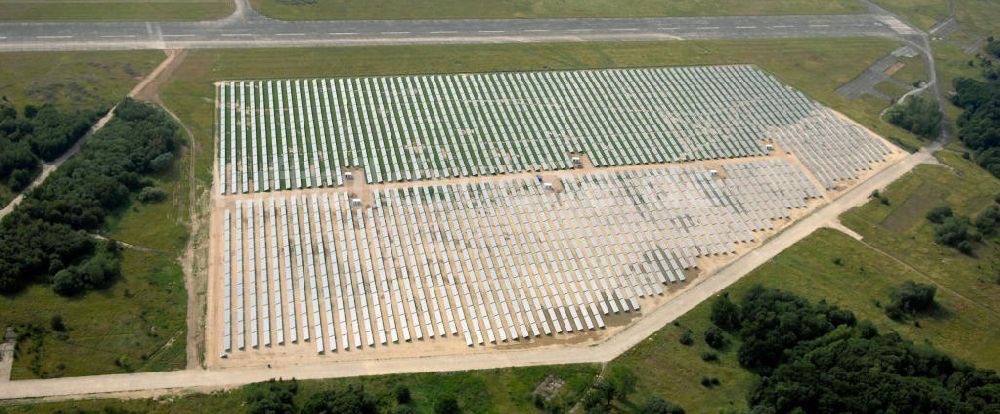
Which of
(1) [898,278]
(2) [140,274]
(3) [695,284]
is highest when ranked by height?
(2) [140,274]

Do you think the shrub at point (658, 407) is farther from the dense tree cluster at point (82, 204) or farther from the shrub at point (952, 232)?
the dense tree cluster at point (82, 204)

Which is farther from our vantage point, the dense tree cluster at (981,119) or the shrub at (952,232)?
the dense tree cluster at (981,119)

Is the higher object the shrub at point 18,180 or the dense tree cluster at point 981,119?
the shrub at point 18,180

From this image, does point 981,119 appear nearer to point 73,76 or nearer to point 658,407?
point 658,407

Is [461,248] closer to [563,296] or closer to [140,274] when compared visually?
[563,296]

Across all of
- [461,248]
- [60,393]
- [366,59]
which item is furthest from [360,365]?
[366,59]

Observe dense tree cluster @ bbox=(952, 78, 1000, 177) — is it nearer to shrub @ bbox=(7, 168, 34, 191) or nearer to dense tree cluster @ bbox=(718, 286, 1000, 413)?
dense tree cluster @ bbox=(718, 286, 1000, 413)

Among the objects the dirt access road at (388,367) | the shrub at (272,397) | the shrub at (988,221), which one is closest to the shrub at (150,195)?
the dirt access road at (388,367)
